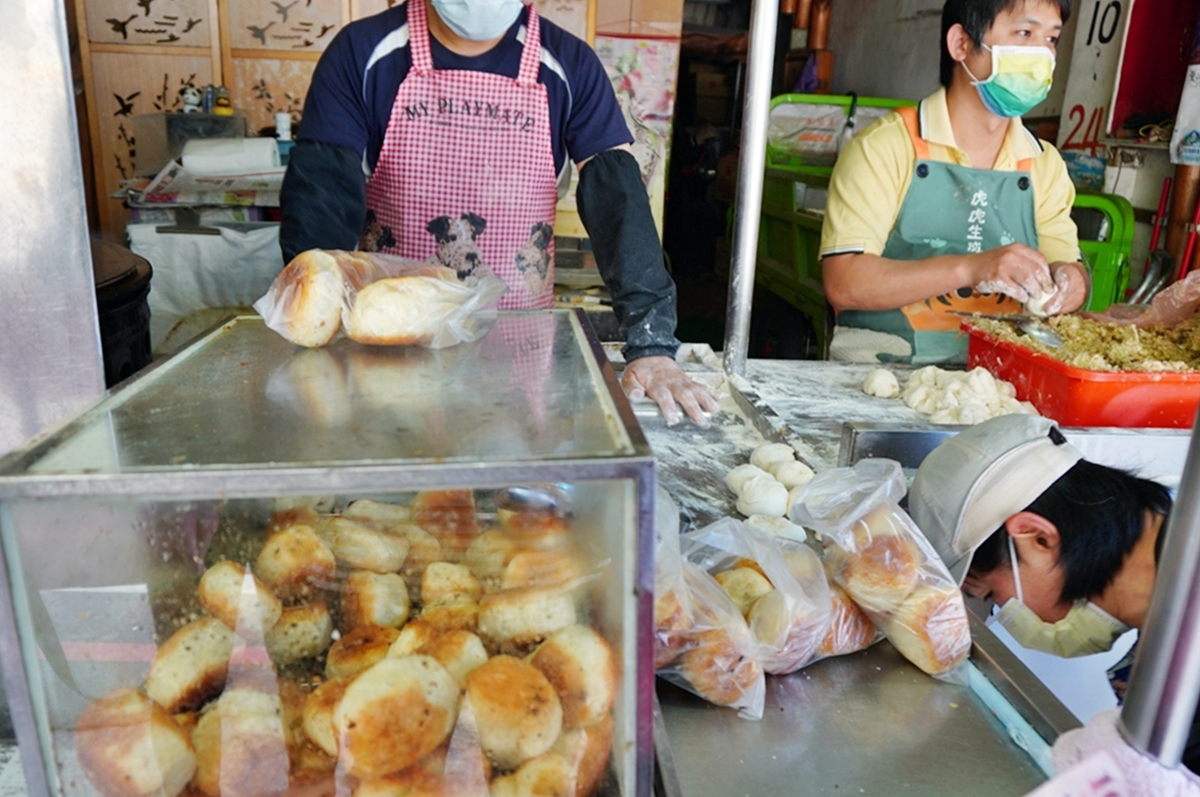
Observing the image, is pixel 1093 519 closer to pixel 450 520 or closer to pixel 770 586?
pixel 770 586

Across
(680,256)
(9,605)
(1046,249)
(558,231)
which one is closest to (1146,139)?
(1046,249)

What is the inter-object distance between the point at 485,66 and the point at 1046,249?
178 centimetres

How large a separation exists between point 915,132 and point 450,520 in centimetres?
220

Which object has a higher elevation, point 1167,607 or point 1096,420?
point 1167,607

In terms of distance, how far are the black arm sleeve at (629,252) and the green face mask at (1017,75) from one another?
1081 millimetres

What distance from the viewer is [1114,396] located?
66.7 inches

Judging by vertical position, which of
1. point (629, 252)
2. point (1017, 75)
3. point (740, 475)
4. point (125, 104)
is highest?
point (1017, 75)

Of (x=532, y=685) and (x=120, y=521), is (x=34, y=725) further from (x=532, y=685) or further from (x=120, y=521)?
(x=532, y=685)

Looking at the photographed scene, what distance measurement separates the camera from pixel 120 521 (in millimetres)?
730

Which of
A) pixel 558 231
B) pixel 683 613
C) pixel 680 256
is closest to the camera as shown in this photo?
pixel 683 613

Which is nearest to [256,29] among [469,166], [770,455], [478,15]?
[469,166]

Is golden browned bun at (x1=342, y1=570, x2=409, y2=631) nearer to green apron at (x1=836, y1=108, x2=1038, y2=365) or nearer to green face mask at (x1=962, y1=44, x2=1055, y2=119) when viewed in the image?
green apron at (x1=836, y1=108, x2=1038, y2=365)

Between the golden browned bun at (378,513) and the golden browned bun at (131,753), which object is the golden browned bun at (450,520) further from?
the golden browned bun at (131,753)

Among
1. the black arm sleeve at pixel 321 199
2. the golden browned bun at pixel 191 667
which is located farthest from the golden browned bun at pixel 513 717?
the black arm sleeve at pixel 321 199
